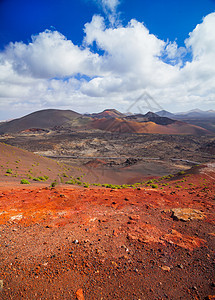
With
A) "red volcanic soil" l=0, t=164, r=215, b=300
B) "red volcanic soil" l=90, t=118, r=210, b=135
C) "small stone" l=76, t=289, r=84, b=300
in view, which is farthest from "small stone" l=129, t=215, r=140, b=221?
"red volcanic soil" l=90, t=118, r=210, b=135

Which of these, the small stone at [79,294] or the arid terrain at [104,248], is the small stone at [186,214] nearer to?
the arid terrain at [104,248]

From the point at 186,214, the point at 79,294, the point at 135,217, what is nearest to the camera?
the point at 79,294

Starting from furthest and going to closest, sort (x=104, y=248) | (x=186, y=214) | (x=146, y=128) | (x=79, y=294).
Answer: (x=146, y=128) < (x=186, y=214) < (x=104, y=248) < (x=79, y=294)

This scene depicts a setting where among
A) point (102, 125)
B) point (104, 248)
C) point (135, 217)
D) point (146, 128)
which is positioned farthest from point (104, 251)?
point (102, 125)

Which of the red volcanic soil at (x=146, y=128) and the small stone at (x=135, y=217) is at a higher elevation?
the red volcanic soil at (x=146, y=128)

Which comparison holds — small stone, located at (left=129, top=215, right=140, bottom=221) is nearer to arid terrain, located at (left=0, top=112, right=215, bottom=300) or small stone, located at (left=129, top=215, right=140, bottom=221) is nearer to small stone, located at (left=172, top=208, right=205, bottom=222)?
arid terrain, located at (left=0, top=112, right=215, bottom=300)

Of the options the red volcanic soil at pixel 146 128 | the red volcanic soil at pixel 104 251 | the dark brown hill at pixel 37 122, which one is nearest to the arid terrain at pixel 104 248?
the red volcanic soil at pixel 104 251

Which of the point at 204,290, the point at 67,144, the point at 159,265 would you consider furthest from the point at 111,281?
the point at 67,144

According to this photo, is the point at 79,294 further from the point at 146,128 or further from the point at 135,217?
the point at 146,128

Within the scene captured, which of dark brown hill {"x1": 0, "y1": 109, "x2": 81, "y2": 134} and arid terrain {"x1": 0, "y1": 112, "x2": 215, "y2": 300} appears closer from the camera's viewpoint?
arid terrain {"x1": 0, "y1": 112, "x2": 215, "y2": 300}
